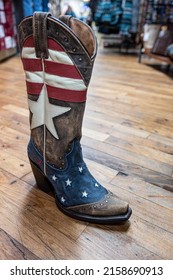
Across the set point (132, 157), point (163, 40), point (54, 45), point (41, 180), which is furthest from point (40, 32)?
point (163, 40)

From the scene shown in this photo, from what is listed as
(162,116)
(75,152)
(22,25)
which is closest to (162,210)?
(75,152)

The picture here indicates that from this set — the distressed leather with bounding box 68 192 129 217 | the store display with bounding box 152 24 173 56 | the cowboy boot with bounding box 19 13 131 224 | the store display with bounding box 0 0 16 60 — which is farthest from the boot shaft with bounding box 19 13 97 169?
the store display with bounding box 0 0 16 60

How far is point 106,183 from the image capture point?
0.84m

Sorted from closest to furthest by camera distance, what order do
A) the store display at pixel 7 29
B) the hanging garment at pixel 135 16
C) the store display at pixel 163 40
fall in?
the store display at pixel 163 40 → the store display at pixel 7 29 → the hanging garment at pixel 135 16

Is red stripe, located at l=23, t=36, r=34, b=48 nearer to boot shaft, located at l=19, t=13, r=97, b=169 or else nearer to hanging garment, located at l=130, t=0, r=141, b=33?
boot shaft, located at l=19, t=13, r=97, b=169

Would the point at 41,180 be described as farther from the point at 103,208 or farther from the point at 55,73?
the point at 55,73

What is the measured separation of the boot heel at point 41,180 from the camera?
744mm

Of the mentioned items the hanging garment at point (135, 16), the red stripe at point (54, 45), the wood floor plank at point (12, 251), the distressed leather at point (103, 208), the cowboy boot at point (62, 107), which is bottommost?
the wood floor plank at point (12, 251)

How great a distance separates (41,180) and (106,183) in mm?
229

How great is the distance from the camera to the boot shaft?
21.9 inches

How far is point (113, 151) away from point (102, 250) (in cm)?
51

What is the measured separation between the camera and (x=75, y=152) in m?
0.68

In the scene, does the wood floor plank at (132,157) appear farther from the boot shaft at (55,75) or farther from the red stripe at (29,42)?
the red stripe at (29,42)

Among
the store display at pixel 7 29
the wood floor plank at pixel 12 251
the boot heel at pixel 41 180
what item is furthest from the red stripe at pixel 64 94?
the store display at pixel 7 29
